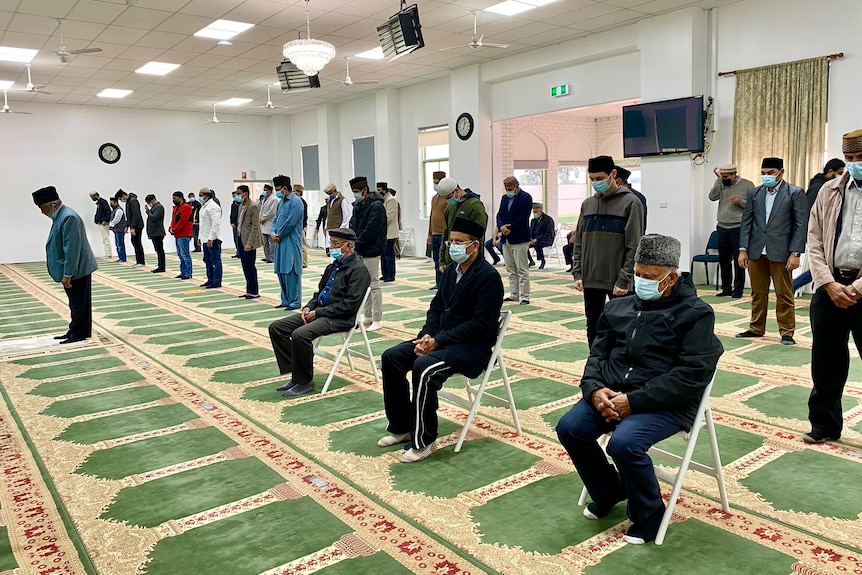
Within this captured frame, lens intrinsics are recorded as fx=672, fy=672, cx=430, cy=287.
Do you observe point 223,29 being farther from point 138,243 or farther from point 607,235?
point 607,235

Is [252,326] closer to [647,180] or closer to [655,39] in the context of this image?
[647,180]

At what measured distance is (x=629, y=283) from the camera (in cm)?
406

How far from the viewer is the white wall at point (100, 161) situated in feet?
49.4

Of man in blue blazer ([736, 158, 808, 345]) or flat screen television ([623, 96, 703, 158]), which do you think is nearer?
man in blue blazer ([736, 158, 808, 345])

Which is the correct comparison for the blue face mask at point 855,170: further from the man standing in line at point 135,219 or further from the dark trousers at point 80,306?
the man standing in line at point 135,219

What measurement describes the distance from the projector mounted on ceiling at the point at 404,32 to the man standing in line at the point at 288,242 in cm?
194

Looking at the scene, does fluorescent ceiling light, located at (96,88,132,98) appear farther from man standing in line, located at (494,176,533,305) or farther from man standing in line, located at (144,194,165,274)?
man standing in line, located at (494,176,533,305)

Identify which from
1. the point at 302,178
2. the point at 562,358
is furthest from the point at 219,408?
the point at 302,178

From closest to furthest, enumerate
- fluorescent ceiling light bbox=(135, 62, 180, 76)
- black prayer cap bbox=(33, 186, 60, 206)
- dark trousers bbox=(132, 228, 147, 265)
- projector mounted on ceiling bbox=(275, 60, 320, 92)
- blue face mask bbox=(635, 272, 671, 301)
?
blue face mask bbox=(635, 272, 671, 301), black prayer cap bbox=(33, 186, 60, 206), projector mounted on ceiling bbox=(275, 60, 320, 92), fluorescent ceiling light bbox=(135, 62, 180, 76), dark trousers bbox=(132, 228, 147, 265)

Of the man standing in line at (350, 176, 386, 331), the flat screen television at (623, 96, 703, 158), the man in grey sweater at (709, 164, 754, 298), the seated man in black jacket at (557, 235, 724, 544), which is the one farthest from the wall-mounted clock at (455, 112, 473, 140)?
the seated man in black jacket at (557, 235, 724, 544)

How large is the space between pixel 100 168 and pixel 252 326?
11.5 metres

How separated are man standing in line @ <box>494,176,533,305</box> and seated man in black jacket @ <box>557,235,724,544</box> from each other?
5085 mm

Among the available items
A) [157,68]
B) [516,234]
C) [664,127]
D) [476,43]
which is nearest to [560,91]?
[664,127]

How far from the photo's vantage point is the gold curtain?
7.57 metres
